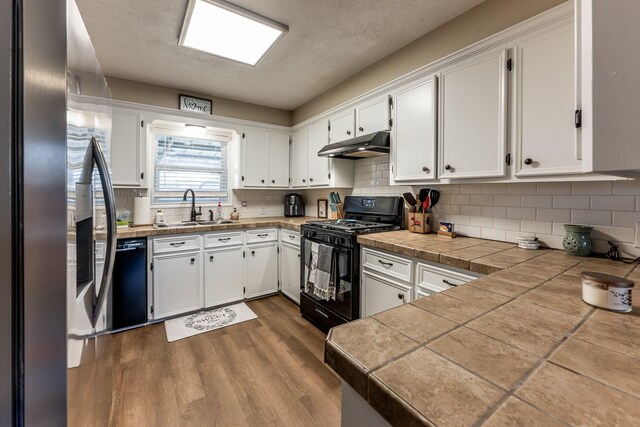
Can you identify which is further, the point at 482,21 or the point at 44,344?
the point at 482,21

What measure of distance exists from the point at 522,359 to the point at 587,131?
0.47 metres

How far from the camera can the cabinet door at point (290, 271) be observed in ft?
10.1

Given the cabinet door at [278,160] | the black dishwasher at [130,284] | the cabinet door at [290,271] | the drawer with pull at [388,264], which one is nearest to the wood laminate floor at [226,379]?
the black dishwasher at [130,284]

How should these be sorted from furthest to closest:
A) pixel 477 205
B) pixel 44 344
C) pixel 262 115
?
1. pixel 262 115
2. pixel 477 205
3. pixel 44 344

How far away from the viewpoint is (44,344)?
1.62ft

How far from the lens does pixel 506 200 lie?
190cm

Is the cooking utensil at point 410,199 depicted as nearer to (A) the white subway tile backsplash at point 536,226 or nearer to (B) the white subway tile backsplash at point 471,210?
(B) the white subway tile backsplash at point 471,210

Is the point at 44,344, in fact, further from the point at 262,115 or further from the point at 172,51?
the point at 262,115

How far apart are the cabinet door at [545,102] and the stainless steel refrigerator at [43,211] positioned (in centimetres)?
197

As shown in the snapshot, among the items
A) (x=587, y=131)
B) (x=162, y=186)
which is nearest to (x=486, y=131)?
(x=587, y=131)

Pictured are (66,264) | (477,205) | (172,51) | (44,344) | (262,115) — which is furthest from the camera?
(262,115)

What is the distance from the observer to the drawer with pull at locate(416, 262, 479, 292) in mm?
1529

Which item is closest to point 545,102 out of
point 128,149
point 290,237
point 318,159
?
point 318,159

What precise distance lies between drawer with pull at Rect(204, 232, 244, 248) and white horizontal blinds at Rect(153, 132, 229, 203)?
80 centimetres
